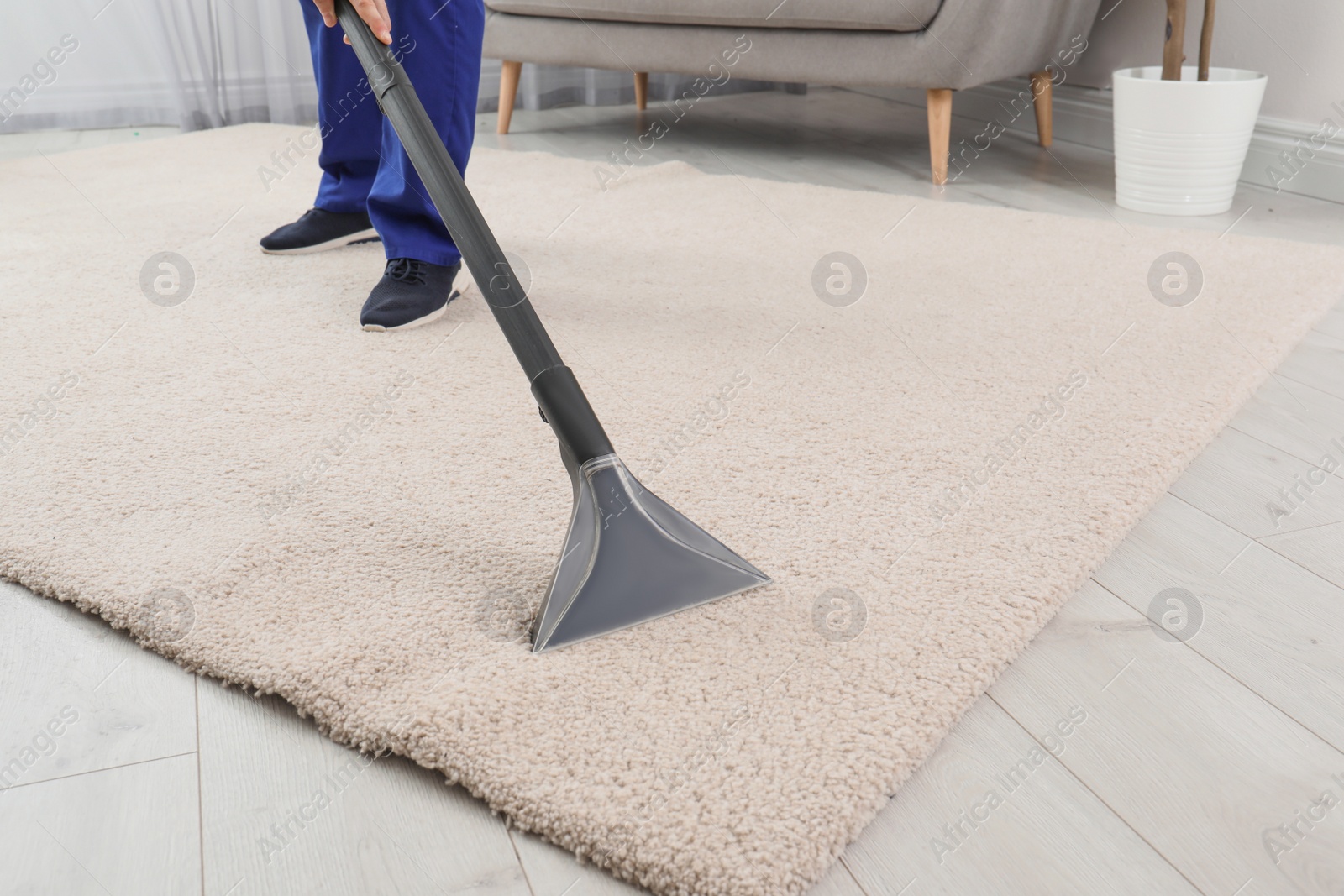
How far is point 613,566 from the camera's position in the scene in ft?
2.02

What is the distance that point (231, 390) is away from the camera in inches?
38.8

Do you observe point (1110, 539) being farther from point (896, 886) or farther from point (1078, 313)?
point (1078, 313)

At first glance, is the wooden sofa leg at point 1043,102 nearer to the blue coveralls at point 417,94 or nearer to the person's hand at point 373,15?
the blue coveralls at point 417,94

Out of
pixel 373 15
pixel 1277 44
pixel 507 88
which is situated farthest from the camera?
pixel 507 88

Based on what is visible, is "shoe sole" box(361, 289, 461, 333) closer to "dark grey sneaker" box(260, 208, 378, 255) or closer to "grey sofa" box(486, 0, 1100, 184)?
"dark grey sneaker" box(260, 208, 378, 255)

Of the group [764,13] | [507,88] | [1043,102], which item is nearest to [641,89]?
[507,88]

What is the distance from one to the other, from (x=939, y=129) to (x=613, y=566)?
1.52 meters

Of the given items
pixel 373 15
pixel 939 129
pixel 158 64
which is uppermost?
pixel 373 15

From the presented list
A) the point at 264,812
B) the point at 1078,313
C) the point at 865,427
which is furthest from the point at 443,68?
the point at 264,812

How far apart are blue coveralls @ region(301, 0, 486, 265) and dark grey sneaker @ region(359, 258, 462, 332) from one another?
→ 0.04 ft

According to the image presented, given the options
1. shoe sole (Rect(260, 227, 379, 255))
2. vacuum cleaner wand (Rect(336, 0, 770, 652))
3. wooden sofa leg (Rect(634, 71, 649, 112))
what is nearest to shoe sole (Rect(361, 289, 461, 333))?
shoe sole (Rect(260, 227, 379, 255))

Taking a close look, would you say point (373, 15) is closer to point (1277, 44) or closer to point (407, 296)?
point (407, 296)

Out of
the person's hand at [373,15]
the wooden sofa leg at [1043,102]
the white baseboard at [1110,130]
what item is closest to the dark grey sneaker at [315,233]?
the person's hand at [373,15]

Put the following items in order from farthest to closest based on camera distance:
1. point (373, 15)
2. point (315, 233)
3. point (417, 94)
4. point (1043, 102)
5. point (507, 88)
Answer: point (507, 88) < point (1043, 102) < point (315, 233) < point (417, 94) < point (373, 15)
